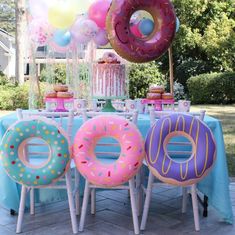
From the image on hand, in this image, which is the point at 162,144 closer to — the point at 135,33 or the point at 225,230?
the point at 225,230

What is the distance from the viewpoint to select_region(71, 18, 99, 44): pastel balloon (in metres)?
3.11

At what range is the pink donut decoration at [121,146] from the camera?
2.55 m

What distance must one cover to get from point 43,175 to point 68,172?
0.20 metres

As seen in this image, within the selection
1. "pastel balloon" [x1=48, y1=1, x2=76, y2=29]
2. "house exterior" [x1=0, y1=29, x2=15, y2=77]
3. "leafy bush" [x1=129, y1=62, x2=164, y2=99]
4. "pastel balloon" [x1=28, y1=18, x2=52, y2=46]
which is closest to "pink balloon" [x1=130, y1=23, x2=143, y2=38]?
"pastel balloon" [x1=48, y1=1, x2=76, y2=29]

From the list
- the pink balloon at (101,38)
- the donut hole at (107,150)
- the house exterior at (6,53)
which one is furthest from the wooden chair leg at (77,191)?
the house exterior at (6,53)

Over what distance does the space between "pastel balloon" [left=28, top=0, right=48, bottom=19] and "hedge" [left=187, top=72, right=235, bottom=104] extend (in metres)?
8.55

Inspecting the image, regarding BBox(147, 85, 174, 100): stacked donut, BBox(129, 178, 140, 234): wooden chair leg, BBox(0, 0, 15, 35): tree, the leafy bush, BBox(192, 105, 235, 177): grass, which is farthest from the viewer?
BBox(0, 0, 15, 35): tree

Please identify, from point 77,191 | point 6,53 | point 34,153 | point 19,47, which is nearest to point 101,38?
point 34,153

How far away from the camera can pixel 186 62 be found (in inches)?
536

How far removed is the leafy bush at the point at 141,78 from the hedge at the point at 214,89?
1.15 m

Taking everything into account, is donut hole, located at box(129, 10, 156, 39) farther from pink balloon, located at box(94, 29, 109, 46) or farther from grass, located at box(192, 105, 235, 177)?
grass, located at box(192, 105, 235, 177)

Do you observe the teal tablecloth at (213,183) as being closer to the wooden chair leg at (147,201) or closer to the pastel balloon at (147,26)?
the wooden chair leg at (147,201)

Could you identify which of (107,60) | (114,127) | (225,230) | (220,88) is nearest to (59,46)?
(107,60)

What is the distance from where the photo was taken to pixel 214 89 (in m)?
11.3
